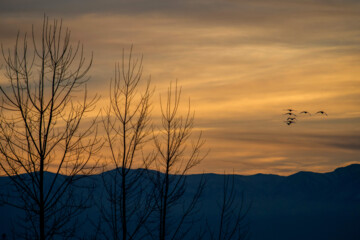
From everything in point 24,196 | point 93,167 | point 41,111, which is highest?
point 41,111

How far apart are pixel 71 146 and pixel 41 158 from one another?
854 mm

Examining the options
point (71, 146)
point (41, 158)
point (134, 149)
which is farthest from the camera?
point (134, 149)

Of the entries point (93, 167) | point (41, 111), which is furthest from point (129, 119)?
point (41, 111)

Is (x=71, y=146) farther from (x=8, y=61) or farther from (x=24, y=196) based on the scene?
(x=8, y=61)

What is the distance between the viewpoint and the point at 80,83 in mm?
10773

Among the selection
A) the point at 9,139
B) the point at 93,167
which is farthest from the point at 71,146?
the point at 9,139

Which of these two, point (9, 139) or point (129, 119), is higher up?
point (129, 119)

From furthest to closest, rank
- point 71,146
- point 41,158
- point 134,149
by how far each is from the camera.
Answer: point 134,149
point 71,146
point 41,158

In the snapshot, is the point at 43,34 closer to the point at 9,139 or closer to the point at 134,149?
the point at 9,139

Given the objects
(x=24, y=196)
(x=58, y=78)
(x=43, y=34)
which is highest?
(x=43, y=34)

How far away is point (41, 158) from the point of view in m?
9.96

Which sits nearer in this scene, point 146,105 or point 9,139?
point 9,139

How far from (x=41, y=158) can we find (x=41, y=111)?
3.40 feet

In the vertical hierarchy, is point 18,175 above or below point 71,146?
below
